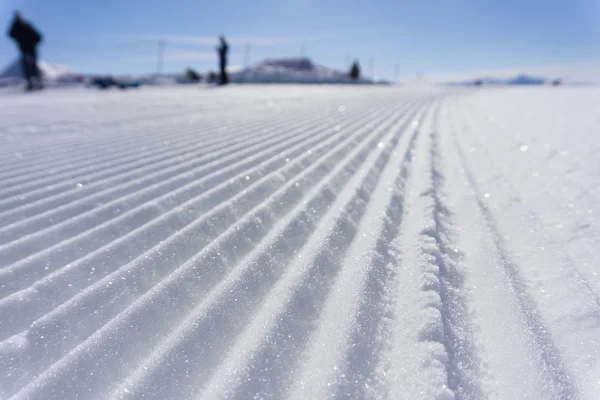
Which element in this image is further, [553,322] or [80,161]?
[80,161]

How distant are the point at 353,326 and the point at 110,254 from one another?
1.16 meters

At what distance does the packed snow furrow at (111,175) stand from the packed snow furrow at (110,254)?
0.58 metres

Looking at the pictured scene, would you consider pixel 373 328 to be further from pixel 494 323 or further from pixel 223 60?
pixel 223 60

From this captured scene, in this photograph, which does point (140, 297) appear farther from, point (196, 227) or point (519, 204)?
point (519, 204)

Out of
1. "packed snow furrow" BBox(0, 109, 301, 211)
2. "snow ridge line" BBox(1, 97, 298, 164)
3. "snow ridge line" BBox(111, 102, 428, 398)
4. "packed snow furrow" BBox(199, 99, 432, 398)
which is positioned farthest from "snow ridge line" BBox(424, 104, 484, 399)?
"snow ridge line" BBox(1, 97, 298, 164)

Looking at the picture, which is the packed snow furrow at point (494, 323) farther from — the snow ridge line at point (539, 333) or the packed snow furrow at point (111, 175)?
the packed snow furrow at point (111, 175)

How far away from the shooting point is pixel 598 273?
140cm

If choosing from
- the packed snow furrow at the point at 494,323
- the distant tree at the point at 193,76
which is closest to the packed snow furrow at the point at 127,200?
the packed snow furrow at the point at 494,323

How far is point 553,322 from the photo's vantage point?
118 cm

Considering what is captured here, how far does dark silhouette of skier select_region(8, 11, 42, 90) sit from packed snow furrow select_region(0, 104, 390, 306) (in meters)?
13.2

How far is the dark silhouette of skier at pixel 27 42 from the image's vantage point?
12.0 meters

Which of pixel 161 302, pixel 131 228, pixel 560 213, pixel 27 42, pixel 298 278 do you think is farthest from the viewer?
pixel 27 42

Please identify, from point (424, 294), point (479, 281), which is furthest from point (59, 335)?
point (479, 281)

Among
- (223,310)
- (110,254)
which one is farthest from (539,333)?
(110,254)
